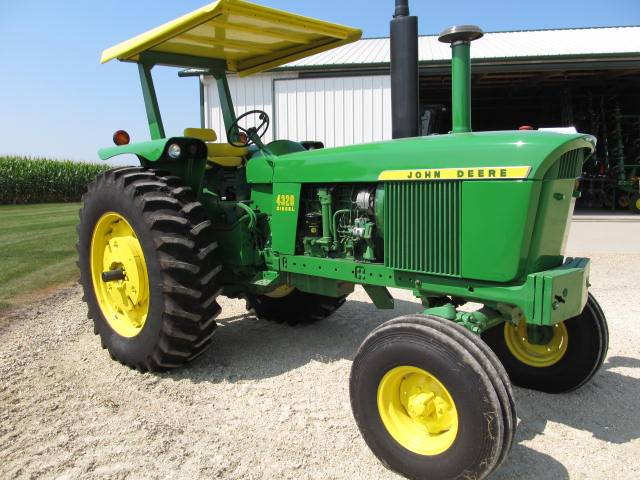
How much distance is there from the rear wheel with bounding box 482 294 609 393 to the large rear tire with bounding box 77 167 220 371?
1927mm

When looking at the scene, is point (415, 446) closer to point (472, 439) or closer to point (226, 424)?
point (472, 439)

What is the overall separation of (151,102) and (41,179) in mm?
23350

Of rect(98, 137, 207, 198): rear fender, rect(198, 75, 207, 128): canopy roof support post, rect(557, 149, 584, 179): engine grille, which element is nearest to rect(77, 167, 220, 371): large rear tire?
rect(98, 137, 207, 198): rear fender

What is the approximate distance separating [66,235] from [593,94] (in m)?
15.5

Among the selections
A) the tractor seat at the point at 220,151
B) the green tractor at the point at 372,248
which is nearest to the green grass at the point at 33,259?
the green tractor at the point at 372,248

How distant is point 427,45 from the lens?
14.4 meters

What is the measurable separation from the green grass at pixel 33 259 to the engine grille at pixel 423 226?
4253mm

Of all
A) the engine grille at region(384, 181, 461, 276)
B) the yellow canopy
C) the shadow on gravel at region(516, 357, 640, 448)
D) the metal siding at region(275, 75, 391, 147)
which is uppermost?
the metal siding at region(275, 75, 391, 147)

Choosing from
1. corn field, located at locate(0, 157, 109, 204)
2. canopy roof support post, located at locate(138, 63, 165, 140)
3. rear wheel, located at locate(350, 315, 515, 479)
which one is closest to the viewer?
rear wheel, located at locate(350, 315, 515, 479)

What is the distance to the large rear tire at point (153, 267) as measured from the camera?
11.4ft

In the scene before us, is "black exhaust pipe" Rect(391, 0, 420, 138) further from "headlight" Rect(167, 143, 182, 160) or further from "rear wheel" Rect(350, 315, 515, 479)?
"rear wheel" Rect(350, 315, 515, 479)

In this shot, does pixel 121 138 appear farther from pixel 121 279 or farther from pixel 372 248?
pixel 372 248

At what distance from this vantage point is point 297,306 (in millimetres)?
4738

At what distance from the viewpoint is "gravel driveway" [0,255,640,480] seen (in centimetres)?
259
